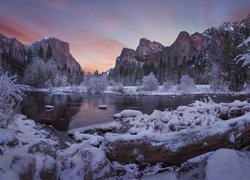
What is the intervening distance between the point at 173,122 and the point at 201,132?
6821 mm

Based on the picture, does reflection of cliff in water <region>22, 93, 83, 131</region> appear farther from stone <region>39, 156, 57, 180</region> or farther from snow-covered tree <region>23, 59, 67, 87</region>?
snow-covered tree <region>23, 59, 67, 87</region>

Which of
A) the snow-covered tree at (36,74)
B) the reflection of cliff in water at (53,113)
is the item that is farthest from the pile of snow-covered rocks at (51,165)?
the snow-covered tree at (36,74)

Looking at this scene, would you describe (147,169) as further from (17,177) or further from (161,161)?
(17,177)

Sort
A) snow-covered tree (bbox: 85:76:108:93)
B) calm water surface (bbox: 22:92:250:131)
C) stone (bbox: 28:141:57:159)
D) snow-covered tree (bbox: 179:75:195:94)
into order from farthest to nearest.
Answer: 1. snow-covered tree (bbox: 85:76:108:93)
2. snow-covered tree (bbox: 179:75:195:94)
3. calm water surface (bbox: 22:92:250:131)
4. stone (bbox: 28:141:57:159)

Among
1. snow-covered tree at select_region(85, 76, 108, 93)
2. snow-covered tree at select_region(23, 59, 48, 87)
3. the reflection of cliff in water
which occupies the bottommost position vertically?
the reflection of cliff in water

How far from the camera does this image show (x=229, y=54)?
57.0m

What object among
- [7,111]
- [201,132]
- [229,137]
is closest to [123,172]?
[201,132]

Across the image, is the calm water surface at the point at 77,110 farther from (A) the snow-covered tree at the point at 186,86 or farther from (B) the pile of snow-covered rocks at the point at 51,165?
(A) the snow-covered tree at the point at 186,86

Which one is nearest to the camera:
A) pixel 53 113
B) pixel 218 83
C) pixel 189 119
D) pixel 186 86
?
pixel 189 119

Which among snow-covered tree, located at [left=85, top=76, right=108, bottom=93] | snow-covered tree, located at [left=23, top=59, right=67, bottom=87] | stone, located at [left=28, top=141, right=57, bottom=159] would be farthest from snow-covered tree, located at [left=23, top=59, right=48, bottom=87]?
stone, located at [left=28, top=141, right=57, bottom=159]

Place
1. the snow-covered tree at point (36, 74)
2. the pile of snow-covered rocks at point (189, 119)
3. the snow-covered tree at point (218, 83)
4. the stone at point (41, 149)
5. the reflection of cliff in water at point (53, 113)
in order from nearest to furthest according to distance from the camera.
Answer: the stone at point (41, 149)
the pile of snow-covered rocks at point (189, 119)
the reflection of cliff in water at point (53, 113)
the snow-covered tree at point (218, 83)
the snow-covered tree at point (36, 74)

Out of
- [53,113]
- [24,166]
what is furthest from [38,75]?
[24,166]

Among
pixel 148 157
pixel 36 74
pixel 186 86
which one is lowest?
pixel 148 157

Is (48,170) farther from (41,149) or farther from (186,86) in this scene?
(186,86)
